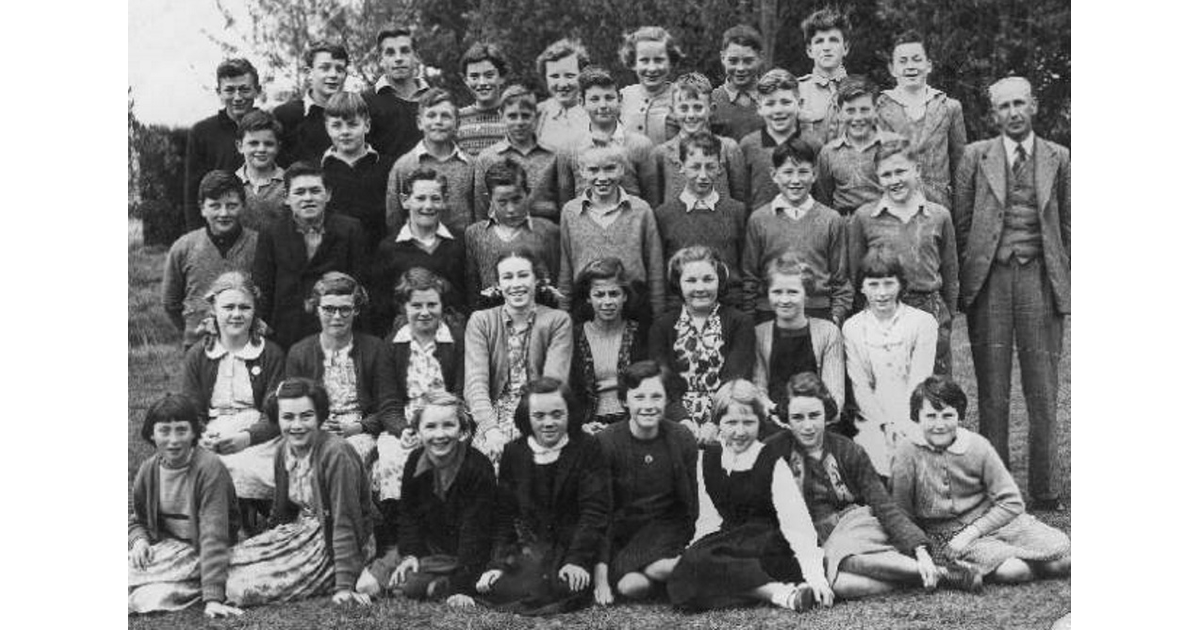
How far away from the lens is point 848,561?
6.93 metres

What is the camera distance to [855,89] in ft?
23.4

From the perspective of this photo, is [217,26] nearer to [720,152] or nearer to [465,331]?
[465,331]

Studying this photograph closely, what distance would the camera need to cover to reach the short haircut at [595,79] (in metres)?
7.12

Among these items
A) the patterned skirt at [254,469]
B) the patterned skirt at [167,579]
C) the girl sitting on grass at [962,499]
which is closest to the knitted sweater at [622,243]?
the girl sitting on grass at [962,499]

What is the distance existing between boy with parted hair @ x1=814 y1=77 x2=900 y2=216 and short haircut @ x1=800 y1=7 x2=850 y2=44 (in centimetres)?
25

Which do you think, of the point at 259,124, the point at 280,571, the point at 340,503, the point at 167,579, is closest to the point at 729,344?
the point at 340,503

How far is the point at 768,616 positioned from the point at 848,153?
191 cm

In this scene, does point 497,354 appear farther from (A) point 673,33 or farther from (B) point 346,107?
(A) point 673,33

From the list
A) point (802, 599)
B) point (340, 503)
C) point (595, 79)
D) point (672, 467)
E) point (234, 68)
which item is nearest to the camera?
point (802, 599)

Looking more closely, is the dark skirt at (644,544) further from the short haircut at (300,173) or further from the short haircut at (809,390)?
the short haircut at (300,173)

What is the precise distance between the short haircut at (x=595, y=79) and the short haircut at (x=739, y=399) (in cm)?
132

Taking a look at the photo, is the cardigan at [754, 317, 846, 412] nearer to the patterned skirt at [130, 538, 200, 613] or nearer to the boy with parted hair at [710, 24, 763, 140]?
the boy with parted hair at [710, 24, 763, 140]

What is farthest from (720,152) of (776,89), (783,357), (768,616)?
(768,616)

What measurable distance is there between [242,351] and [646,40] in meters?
2.11
